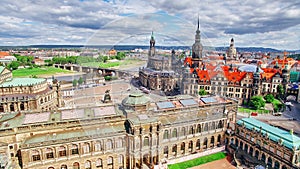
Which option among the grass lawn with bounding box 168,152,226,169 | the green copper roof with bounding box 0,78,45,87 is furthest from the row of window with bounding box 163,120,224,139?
the green copper roof with bounding box 0,78,45,87

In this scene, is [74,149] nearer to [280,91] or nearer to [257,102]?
[257,102]

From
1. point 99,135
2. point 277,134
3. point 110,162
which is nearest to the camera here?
point 99,135

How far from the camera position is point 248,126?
123ft

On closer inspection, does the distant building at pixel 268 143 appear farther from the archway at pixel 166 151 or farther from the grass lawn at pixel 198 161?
the archway at pixel 166 151

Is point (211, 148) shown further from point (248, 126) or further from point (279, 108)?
point (279, 108)

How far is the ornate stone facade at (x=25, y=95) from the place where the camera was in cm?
4950

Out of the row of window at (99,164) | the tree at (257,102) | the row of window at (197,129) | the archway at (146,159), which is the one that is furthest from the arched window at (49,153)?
the tree at (257,102)

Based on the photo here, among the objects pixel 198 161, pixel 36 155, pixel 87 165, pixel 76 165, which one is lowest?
pixel 198 161

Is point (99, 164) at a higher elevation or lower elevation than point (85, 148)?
lower

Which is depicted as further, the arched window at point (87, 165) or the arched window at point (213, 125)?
the arched window at point (213, 125)

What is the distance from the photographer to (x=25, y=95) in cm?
5197

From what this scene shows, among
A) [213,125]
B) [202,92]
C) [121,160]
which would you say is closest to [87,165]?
[121,160]

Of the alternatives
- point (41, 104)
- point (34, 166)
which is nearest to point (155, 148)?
point (34, 166)

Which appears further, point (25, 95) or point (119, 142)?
point (25, 95)
